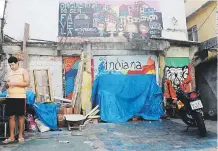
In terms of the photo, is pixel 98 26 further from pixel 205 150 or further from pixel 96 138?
pixel 205 150

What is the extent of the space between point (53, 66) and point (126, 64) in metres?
3.21

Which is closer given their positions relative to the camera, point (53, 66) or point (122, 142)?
point (122, 142)

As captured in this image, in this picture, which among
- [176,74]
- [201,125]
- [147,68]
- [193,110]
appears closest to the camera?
[201,125]

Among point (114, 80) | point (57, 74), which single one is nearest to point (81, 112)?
point (114, 80)

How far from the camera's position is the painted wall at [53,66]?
447 inches

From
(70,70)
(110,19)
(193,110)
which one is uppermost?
(110,19)

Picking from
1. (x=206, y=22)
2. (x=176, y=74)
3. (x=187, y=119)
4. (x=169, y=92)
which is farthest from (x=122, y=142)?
(x=206, y=22)

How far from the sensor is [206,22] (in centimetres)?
1516

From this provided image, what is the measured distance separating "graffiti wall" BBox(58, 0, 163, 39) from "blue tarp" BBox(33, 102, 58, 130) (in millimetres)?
5273

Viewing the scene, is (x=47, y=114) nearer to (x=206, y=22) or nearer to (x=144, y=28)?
(x=144, y=28)

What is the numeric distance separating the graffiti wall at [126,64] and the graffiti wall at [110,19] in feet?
5.25

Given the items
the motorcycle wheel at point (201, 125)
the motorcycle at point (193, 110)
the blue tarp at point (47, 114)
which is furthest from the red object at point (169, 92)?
the blue tarp at point (47, 114)

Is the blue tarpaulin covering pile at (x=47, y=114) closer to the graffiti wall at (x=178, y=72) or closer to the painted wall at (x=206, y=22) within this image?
the graffiti wall at (x=178, y=72)

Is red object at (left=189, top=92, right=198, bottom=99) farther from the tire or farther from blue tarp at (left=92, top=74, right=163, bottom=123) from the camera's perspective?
blue tarp at (left=92, top=74, right=163, bottom=123)
